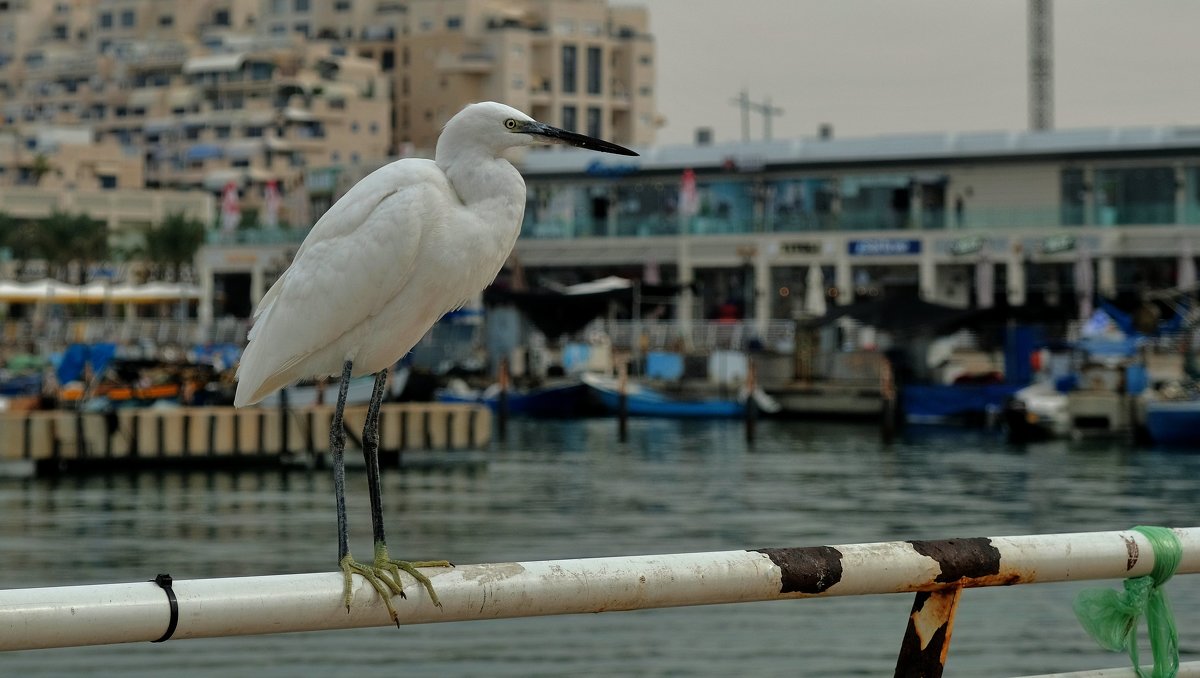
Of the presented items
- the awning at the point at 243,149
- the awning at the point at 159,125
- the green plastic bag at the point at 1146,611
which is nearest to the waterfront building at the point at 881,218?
A: the green plastic bag at the point at 1146,611

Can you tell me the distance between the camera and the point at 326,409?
36594 mm

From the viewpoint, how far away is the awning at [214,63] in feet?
487

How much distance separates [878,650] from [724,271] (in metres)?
57.1

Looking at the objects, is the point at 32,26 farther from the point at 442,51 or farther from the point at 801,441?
the point at 801,441

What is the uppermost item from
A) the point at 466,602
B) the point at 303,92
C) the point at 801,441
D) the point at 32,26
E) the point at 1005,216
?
the point at 32,26

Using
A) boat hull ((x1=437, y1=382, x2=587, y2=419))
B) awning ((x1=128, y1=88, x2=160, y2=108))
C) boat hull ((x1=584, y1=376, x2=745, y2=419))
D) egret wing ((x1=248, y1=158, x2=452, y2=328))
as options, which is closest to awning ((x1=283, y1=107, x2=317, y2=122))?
awning ((x1=128, y1=88, x2=160, y2=108))

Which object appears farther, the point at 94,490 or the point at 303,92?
the point at 303,92

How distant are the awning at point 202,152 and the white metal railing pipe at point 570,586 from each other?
476 ft

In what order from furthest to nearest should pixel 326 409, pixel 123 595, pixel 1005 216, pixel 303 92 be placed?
pixel 303 92 < pixel 1005 216 < pixel 326 409 < pixel 123 595

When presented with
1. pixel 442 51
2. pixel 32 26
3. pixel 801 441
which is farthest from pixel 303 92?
pixel 801 441

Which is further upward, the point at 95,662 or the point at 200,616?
the point at 200,616

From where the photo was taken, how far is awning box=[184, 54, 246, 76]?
14850 centimetres

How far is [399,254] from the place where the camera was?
5.33 meters

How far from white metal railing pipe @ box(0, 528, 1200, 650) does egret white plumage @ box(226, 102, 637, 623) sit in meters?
1.64
